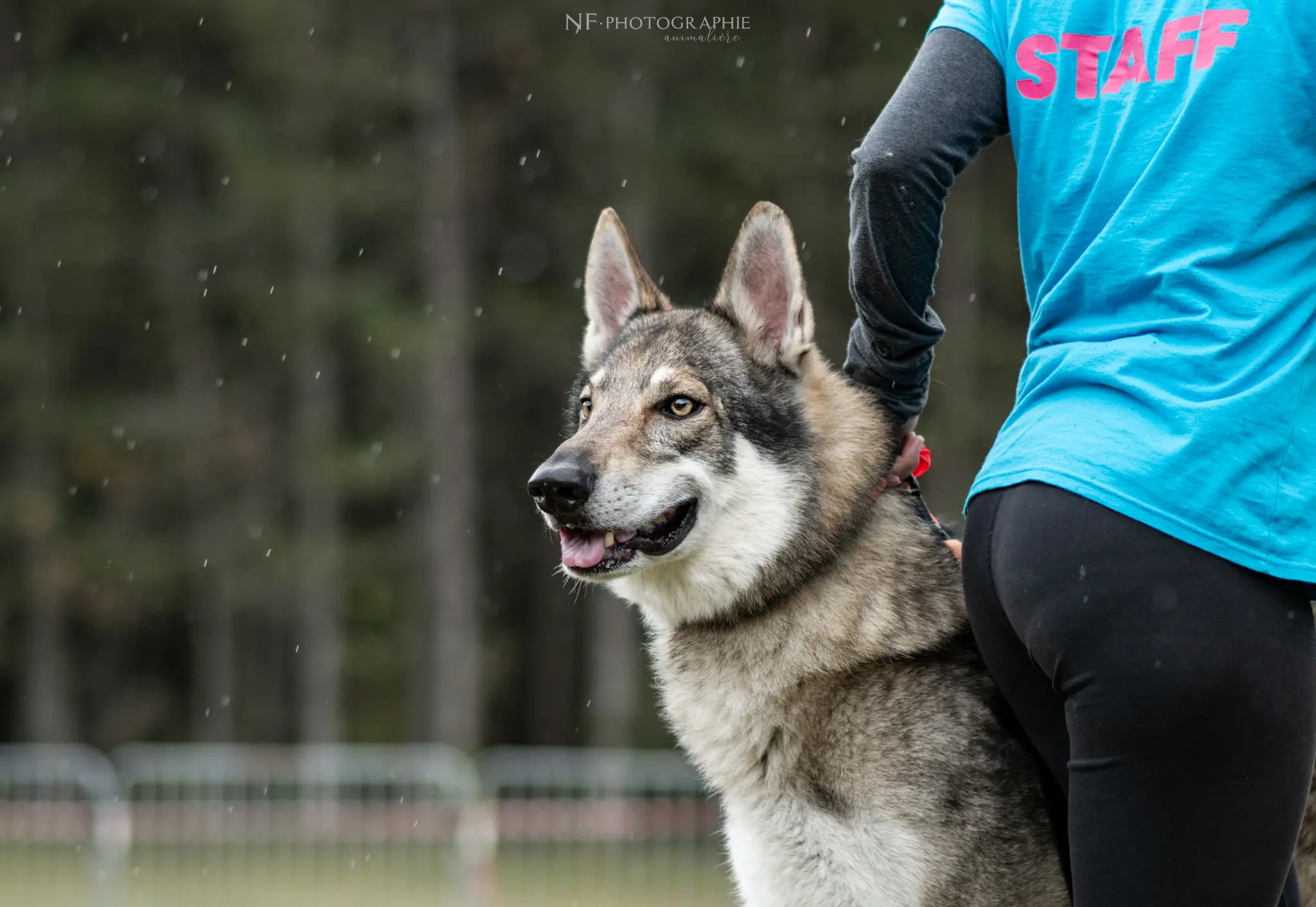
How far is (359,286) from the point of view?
21.1m

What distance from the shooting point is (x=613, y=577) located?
3.16 metres

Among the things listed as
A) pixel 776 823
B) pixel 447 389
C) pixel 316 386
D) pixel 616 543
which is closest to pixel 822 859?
pixel 776 823

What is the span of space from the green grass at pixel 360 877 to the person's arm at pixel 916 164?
362 inches

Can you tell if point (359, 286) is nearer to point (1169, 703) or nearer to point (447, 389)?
point (447, 389)

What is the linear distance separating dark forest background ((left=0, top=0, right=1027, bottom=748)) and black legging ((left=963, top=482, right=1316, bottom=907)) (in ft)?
53.7

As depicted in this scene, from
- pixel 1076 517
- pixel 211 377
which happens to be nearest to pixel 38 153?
pixel 211 377

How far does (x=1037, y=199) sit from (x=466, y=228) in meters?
20.2

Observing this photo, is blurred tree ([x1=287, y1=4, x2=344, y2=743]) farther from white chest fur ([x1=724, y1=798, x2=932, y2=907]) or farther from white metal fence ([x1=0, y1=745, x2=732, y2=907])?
white chest fur ([x1=724, y1=798, x2=932, y2=907])

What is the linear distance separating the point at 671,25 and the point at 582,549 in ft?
61.4

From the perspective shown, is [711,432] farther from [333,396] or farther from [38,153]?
[38,153]

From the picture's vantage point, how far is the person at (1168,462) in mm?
1811

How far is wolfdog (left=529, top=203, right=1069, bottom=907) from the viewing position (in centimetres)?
274

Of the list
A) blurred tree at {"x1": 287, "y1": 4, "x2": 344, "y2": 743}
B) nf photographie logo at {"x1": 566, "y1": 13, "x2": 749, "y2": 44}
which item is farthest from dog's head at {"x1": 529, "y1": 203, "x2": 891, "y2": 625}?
blurred tree at {"x1": 287, "y1": 4, "x2": 344, "y2": 743}

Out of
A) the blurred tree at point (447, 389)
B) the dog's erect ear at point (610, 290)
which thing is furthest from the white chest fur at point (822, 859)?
the blurred tree at point (447, 389)
